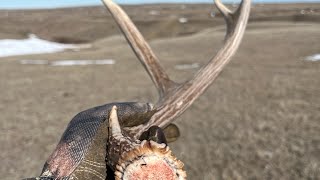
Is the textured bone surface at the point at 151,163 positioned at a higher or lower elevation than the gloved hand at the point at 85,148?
higher

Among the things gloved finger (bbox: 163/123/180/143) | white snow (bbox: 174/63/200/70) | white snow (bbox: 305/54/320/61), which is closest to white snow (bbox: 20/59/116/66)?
white snow (bbox: 174/63/200/70)

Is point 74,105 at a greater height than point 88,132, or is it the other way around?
point 88,132

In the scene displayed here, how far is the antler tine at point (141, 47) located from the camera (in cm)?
388

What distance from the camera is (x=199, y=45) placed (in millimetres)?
23781

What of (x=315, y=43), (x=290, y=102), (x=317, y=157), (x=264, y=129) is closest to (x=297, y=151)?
(x=317, y=157)

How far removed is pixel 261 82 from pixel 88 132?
9416 mm

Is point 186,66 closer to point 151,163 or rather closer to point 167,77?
point 167,77

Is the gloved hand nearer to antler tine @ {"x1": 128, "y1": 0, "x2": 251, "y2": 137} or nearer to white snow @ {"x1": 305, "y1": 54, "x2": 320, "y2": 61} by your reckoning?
antler tine @ {"x1": 128, "y1": 0, "x2": 251, "y2": 137}

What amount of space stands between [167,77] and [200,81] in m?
0.36

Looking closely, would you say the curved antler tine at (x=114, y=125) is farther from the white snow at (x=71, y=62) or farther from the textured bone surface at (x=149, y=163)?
the white snow at (x=71, y=62)

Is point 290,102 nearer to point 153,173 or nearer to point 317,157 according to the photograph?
point 317,157

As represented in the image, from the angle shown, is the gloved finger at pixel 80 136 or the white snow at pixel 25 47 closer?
the gloved finger at pixel 80 136

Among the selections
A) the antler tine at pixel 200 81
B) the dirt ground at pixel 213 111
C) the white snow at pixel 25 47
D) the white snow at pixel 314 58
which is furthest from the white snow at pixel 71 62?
the antler tine at pixel 200 81

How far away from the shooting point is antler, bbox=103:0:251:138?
141 inches
